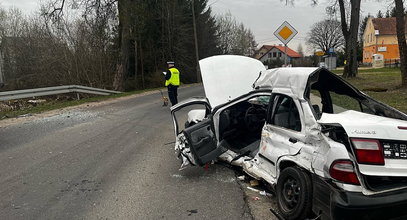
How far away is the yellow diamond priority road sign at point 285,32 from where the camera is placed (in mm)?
11500

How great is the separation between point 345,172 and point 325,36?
9018cm

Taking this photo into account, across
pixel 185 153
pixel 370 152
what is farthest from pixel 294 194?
pixel 185 153

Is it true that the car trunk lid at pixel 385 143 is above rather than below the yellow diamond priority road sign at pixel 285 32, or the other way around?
below

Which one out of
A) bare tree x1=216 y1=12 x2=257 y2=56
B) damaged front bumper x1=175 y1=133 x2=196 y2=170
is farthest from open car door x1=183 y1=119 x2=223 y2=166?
bare tree x1=216 y1=12 x2=257 y2=56

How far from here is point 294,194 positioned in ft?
11.4

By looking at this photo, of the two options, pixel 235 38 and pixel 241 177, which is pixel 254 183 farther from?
pixel 235 38

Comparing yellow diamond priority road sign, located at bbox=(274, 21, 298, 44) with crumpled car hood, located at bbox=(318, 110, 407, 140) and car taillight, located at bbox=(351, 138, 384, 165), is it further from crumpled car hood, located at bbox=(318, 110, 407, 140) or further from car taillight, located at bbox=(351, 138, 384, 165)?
car taillight, located at bbox=(351, 138, 384, 165)

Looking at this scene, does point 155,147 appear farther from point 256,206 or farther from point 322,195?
point 322,195

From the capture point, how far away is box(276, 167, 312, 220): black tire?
3.25 meters

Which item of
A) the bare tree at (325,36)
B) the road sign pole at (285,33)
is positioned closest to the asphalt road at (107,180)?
the road sign pole at (285,33)

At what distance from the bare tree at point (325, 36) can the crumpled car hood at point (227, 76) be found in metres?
83.2

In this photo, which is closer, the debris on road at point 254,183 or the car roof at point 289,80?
the car roof at point 289,80

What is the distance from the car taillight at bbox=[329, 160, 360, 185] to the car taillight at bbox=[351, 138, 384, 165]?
0.11 meters

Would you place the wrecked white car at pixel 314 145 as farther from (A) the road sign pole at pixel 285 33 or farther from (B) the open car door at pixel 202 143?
(A) the road sign pole at pixel 285 33
